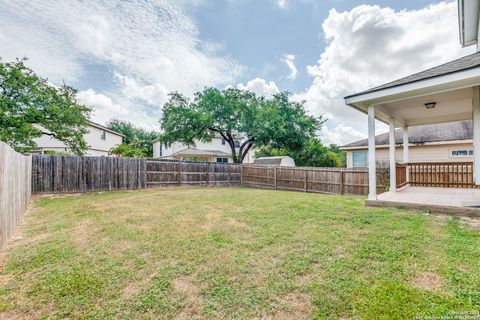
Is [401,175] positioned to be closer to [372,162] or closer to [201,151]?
[372,162]

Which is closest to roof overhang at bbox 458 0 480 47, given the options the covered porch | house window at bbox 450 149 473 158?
the covered porch

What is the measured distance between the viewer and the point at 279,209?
5.95 metres

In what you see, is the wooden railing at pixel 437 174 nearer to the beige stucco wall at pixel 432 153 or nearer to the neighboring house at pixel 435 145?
the neighboring house at pixel 435 145

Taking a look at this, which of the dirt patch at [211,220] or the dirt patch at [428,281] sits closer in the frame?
the dirt patch at [428,281]

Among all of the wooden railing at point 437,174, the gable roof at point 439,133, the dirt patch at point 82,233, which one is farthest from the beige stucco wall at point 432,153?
the dirt patch at point 82,233

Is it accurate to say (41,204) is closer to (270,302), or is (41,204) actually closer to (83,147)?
(83,147)

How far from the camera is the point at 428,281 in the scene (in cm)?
222

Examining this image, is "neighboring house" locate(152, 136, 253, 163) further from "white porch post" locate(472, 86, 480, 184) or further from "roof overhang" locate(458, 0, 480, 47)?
"white porch post" locate(472, 86, 480, 184)

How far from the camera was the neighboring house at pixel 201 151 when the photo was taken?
2432 centimetres

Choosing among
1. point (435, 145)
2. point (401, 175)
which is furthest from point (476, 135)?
point (435, 145)

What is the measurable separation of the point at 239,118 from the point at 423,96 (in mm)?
12566

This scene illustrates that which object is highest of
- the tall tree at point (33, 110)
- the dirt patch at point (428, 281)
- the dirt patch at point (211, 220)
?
the tall tree at point (33, 110)

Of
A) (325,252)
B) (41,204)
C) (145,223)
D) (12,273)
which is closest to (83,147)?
(41,204)

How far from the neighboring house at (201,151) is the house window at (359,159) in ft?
43.6
